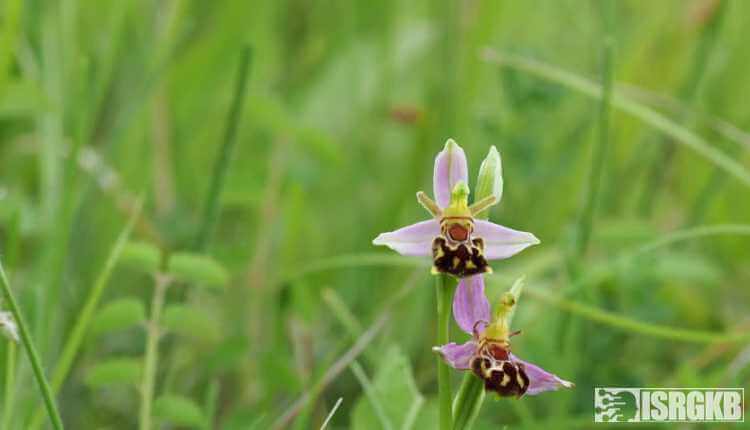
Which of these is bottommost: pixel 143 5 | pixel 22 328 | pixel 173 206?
pixel 22 328

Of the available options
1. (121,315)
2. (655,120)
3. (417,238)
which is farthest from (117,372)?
(655,120)

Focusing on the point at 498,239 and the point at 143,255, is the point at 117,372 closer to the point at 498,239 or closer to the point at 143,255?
the point at 143,255

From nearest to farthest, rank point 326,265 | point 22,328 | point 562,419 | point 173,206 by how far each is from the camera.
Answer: point 22,328, point 562,419, point 326,265, point 173,206

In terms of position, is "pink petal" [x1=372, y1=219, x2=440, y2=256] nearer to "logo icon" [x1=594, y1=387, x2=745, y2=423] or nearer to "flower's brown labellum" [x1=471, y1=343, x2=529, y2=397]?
"flower's brown labellum" [x1=471, y1=343, x2=529, y2=397]

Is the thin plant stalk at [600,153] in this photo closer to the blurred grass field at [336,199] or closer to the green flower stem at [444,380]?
the blurred grass field at [336,199]

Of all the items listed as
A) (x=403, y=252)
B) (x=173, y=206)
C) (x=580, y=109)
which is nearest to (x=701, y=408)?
(x=403, y=252)

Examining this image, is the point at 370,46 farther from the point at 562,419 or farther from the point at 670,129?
the point at 562,419

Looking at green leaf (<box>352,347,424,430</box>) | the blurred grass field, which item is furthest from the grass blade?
green leaf (<box>352,347,424,430</box>)
